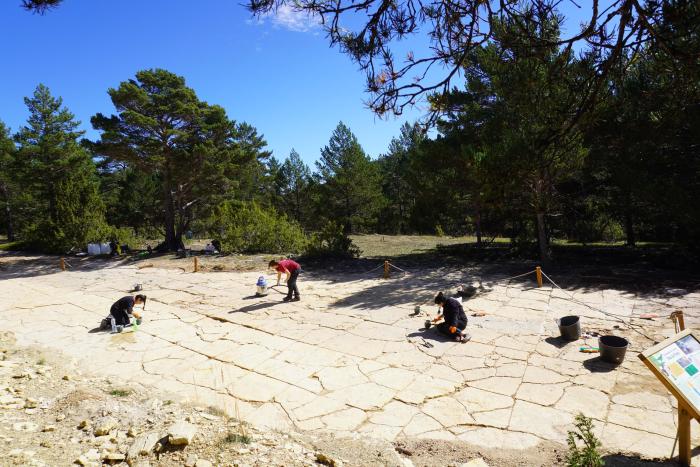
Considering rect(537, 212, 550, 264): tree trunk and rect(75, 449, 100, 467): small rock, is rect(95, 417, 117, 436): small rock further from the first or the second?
rect(537, 212, 550, 264): tree trunk

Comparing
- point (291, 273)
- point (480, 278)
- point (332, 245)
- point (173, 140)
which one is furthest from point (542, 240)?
point (173, 140)

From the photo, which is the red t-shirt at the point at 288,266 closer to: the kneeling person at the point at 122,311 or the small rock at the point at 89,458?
the kneeling person at the point at 122,311

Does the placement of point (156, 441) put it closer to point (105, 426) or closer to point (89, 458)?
point (89, 458)

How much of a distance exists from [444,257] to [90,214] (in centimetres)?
1718

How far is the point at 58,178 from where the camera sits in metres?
24.2

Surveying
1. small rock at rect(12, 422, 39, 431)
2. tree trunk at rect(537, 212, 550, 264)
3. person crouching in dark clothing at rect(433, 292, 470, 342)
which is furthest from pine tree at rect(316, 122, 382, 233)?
small rock at rect(12, 422, 39, 431)

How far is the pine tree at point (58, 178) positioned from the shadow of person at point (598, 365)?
2176 cm

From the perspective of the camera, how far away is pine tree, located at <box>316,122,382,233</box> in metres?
29.6

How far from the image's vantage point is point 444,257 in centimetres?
1656

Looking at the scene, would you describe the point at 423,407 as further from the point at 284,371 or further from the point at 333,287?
the point at 333,287

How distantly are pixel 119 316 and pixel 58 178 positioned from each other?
2063cm

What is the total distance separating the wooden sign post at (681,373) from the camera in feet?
10.9

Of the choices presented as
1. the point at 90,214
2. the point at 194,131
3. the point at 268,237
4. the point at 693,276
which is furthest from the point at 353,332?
the point at 90,214

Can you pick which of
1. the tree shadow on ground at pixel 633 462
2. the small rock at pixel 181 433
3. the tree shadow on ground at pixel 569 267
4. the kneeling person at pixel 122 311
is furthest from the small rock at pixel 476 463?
the tree shadow on ground at pixel 569 267
